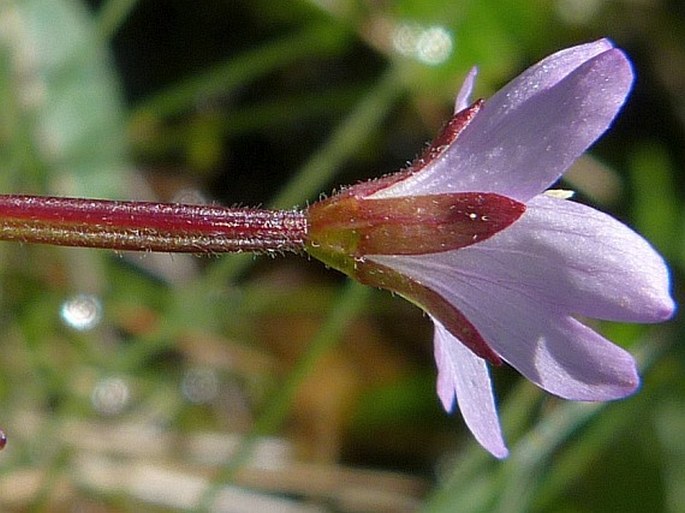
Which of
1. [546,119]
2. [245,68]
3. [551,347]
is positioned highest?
[245,68]

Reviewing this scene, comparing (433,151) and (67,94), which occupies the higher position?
(67,94)

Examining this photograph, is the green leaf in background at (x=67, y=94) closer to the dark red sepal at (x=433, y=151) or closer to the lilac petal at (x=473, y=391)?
the dark red sepal at (x=433, y=151)

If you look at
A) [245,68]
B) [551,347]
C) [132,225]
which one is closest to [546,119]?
[551,347]

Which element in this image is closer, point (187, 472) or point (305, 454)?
point (187, 472)

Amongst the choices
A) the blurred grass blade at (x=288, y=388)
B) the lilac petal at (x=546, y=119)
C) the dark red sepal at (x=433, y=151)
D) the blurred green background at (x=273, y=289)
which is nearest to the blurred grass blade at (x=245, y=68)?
the blurred green background at (x=273, y=289)

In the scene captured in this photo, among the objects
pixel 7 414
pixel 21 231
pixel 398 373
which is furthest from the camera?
pixel 398 373

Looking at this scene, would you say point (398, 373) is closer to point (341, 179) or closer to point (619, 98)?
point (341, 179)

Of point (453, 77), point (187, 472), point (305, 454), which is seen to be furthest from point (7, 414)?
point (453, 77)

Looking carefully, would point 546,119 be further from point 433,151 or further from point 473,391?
point 473,391
